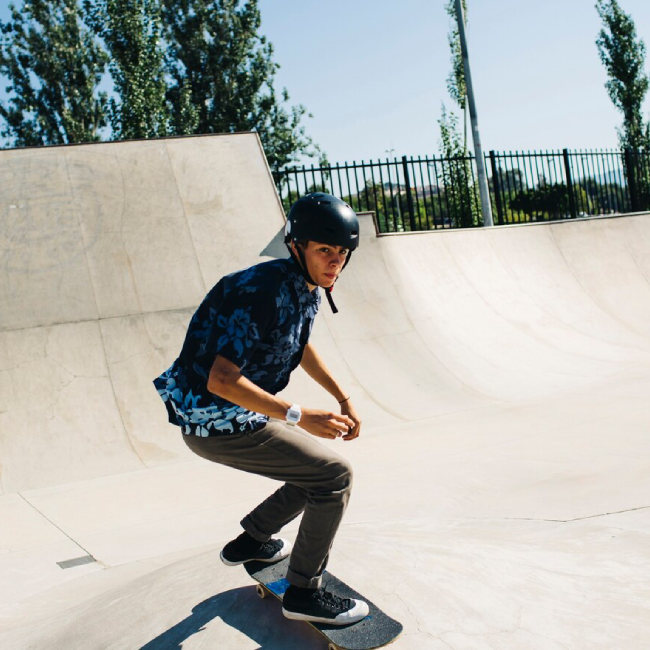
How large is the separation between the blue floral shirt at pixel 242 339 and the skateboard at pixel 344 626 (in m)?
0.76

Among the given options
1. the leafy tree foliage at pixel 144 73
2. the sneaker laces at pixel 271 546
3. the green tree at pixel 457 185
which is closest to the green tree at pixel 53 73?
the leafy tree foliage at pixel 144 73

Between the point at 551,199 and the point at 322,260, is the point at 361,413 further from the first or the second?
the point at 551,199

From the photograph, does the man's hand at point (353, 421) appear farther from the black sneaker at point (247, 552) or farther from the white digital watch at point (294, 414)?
the black sneaker at point (247, 552)

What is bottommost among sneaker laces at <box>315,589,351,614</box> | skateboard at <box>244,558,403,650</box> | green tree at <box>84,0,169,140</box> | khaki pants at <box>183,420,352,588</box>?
skateboard at <box>244,558,403,650</box>

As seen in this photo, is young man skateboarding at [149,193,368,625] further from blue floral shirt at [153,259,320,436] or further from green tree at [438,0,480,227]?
green tree at [438,0,480,227]

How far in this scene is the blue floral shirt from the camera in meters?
2.50

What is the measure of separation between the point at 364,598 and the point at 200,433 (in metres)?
0.99

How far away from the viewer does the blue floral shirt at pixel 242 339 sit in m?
2.50

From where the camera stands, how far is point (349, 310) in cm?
970

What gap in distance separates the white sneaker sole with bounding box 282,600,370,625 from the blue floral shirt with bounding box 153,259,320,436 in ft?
2.43

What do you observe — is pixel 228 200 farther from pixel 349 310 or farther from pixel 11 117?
pixel 11 117

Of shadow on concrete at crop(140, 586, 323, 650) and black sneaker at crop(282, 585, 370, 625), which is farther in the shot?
shadow on concrete at crop(140, 586, 323, 650)

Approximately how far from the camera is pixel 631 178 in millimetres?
19453

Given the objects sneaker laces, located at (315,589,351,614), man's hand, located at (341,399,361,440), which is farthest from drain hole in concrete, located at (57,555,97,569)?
man's hand, located at (341,399,361,440)
